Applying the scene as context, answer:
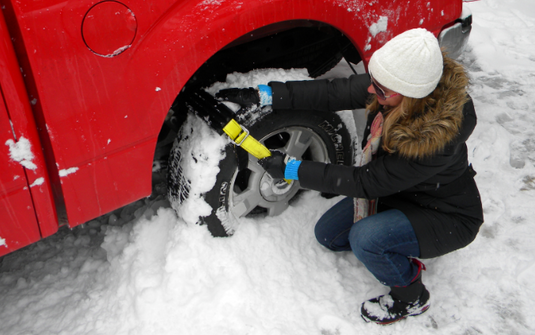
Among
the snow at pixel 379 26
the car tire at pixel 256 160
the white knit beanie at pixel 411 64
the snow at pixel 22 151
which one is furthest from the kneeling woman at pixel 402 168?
the snow at pixel 22 151

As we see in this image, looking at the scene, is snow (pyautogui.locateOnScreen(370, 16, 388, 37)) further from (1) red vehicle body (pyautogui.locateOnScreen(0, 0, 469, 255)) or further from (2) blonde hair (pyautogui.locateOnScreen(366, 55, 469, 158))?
(2) blonde hair (pyautogui.locateOnScreen(366, 55, 469, 158))

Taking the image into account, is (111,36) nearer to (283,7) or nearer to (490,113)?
(283,7)

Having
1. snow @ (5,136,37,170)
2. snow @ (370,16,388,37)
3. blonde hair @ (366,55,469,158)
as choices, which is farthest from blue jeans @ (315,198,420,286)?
snow @ (5,136,37,170)

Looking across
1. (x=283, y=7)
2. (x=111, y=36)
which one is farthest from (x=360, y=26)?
(x=111, y=36)

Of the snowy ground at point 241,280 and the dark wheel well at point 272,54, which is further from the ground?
the dark wheel well at point 272,54

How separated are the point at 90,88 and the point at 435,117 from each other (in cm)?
130

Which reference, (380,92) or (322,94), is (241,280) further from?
(380,92)

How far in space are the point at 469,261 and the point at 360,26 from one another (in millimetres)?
1404

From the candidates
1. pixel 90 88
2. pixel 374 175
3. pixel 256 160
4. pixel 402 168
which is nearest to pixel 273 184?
pixel 256 160

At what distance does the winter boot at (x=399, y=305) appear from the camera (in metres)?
1.99

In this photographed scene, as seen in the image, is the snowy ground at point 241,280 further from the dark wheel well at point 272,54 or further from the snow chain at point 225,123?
the snow chain at point 225,123

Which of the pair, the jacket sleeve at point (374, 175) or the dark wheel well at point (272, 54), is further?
the dark wheel well at point (272, 54)

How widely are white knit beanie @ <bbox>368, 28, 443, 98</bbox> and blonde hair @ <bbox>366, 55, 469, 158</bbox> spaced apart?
0.22ft

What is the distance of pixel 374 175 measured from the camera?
1796 mm
